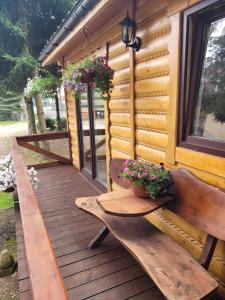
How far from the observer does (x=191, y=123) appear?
182 cm

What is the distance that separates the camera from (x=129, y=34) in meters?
2.34

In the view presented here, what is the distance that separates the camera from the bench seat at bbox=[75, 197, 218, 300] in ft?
4.13

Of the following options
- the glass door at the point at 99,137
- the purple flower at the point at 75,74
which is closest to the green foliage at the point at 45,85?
the glass door at the point at 99,137

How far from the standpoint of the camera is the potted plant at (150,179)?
177cm

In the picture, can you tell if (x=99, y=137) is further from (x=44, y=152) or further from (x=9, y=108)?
(x=9, y=108)

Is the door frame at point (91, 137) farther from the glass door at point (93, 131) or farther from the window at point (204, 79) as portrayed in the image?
the window at point (204, 79)

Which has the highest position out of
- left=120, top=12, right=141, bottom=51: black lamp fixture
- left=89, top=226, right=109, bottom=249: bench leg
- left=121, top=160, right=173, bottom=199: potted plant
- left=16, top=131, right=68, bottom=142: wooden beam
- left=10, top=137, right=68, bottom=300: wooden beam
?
left=120, top=12, right=141, bottom=51: black lamp fixture

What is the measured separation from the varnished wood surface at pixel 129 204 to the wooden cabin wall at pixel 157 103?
36 cm

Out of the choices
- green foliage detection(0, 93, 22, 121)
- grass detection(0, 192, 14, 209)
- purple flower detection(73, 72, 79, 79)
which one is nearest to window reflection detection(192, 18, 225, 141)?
purple flower detection(73, 72, 79, 79)

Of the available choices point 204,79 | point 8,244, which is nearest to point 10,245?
point 8,244

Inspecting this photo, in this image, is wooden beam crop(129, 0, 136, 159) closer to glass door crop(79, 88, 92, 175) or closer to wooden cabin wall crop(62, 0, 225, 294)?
wooden cabin wall crop(62, 0, 225, 294)

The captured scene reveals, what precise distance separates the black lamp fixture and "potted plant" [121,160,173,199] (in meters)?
1.18

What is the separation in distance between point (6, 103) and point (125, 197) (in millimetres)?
20391

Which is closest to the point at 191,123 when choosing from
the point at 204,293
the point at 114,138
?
the point at 204,293
